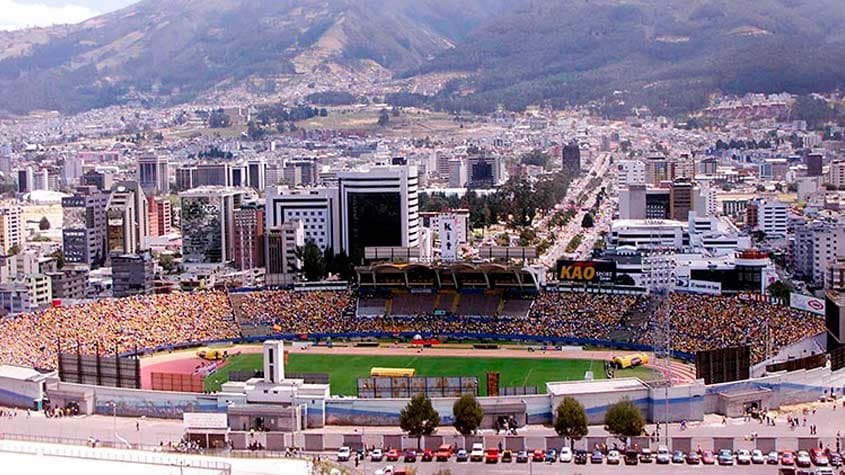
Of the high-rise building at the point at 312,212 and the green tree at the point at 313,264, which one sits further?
the high-rise building at the point at 312,212

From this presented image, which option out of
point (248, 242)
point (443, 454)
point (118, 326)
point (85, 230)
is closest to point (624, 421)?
point (443, 454)

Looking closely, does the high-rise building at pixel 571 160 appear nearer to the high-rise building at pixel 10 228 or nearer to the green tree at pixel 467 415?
the high-rise building at pixel 10 228

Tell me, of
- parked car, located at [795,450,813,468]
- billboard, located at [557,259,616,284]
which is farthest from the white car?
billboard, located at [557,259,616,284]

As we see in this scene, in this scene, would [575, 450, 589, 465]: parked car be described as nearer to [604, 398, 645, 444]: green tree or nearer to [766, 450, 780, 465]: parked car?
[604, 398, 645, 444]: green tree

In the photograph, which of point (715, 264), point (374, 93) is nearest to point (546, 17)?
point (374, 93)

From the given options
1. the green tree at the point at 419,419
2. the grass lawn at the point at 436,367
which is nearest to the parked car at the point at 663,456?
the green tree at the point at 419,419
